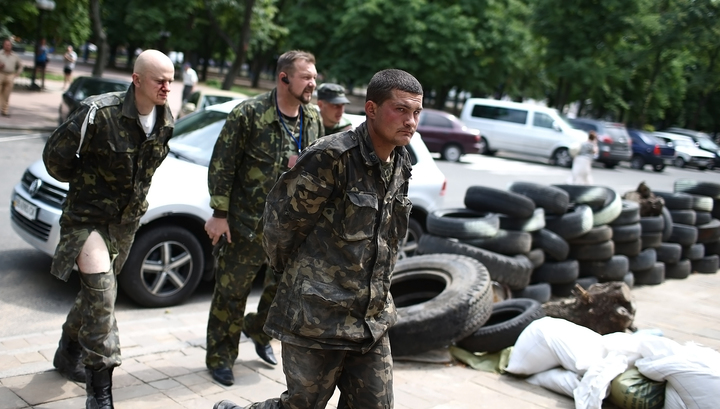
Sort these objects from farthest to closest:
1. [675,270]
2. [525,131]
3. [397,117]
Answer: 1. [525,131]
2. [675,270]
3. [397,117]

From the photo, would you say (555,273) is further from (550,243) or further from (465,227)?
(465,227)

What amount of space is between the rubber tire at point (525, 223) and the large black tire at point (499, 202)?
0.05m

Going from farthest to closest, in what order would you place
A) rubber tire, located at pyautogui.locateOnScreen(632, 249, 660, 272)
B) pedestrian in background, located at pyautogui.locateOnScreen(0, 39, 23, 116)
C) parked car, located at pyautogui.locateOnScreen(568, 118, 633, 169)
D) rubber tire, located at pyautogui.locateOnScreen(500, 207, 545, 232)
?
parked car, located at pyautogui.locateOnScreen(568, 118, 633, 169) < pedestrian in background, located at pyautogui.locateOnScreen(0, 39, 23, 116) < rubber tire, located at pyautogui.locateOnScreen(632, 249, 660, 272) < rubber tire, located at pyautogui.locateOnScreen(500, 207, 545, 232)

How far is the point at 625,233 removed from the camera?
7.98 metres

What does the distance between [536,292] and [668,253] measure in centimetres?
312

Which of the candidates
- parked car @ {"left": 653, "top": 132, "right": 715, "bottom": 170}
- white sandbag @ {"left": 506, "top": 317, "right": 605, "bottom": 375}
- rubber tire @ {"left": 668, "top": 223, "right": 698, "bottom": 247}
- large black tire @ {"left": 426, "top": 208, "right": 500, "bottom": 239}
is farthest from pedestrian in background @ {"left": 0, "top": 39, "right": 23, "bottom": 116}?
parked car @ {"left": 653, "top": 132, "right": 715, "bottom": 170}

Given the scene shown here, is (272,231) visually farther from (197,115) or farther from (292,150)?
(197,115)

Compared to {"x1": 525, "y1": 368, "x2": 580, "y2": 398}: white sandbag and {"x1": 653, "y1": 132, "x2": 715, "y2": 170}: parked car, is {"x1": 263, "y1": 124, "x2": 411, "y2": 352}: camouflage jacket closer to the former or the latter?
{"x1": 525, "y1": 368, "x2": 580, "y2": 398}: white sandbag

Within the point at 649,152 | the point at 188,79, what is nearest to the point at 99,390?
the point at 188,79

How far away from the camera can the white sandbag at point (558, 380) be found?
4.67 meters

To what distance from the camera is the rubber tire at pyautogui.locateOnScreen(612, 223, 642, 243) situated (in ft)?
26.1

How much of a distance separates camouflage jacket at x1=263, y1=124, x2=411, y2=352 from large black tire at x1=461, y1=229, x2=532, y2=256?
3844mm

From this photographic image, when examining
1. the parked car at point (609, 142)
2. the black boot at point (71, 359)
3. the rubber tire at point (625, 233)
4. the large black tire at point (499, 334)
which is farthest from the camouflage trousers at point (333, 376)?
the parked car at point (609, 142)

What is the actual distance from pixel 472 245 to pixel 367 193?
400cm
